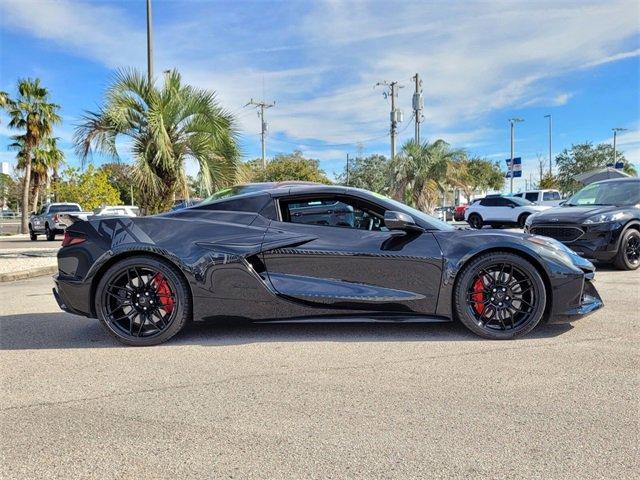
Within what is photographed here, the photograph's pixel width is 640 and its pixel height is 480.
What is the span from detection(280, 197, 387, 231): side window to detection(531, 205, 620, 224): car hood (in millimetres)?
4950

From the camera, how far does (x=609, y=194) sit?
8.75 metres

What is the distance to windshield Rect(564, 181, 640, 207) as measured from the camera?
8484 mm

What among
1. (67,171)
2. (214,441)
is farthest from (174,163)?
(67,171)

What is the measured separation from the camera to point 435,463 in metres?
2.21

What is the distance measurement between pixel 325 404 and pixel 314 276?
1.35 meters

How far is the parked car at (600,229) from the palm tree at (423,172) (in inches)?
591

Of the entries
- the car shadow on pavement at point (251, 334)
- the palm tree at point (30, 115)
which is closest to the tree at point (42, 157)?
the palm tree at point (30, 115)

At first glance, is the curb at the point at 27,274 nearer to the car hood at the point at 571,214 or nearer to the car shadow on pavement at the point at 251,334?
the car shadow on pavement at the point at 251,334

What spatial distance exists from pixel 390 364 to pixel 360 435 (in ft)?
3.61

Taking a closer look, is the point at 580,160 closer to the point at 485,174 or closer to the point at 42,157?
the point at 485,174

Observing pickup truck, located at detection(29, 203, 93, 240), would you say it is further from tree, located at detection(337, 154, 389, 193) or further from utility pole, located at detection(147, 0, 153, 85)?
tree, located at detection(337, 154, 389, 193)

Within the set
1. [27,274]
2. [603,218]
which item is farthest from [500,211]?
[27,274]

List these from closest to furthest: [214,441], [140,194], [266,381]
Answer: [214,441] → [266,381] → [140,194]

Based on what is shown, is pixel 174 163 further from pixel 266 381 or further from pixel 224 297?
pixel 266 381
